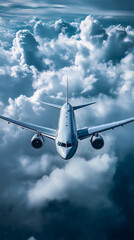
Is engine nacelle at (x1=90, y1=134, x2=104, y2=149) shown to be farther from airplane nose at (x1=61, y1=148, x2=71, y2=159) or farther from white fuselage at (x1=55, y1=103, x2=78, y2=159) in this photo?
airplane nose at (x1=61, y1=148, x2=71, y2=159)

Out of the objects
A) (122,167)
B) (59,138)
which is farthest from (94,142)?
(122,167)

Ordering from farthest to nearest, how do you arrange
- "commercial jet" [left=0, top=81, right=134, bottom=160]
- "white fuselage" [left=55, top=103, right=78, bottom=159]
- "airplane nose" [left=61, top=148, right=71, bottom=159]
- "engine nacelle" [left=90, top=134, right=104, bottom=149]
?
1. "engine nacelle" [left=90, top=134, right=104, bottom=149]
2. "commercial jet" [left=0, top=81, right=134, bottom=160]
3. "white fuselage" [left=55, top=103, right=78, bottom=159]
4. "airplane nose" [left=61, top=148, right=71, bottom=159]

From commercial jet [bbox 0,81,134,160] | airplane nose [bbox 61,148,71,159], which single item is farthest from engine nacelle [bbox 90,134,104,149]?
airplane nose [bbox 61,148,71,159]

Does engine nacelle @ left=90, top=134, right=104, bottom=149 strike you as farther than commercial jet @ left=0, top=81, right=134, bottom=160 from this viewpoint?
Yes

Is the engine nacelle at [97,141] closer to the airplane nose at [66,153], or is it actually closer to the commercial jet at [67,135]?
the commercial jet at [67,135]

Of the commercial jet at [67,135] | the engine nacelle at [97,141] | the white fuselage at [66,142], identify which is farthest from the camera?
the engine nacelle at [97,141]

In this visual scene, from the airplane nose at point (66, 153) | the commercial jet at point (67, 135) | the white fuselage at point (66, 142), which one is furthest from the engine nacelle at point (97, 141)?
the airplane nose at point (66, 153)

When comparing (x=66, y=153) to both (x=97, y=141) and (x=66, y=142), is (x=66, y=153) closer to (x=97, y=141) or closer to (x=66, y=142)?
(x=66, y=142)

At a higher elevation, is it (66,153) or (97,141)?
(97,141)

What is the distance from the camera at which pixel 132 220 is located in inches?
2137

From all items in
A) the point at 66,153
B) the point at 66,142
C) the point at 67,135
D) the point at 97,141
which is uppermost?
the point at 97,141

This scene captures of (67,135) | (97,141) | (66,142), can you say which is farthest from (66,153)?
(97,141)

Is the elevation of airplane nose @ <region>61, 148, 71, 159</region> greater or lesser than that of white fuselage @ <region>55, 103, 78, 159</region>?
lesser

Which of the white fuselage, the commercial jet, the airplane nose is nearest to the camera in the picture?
the airplane nose
